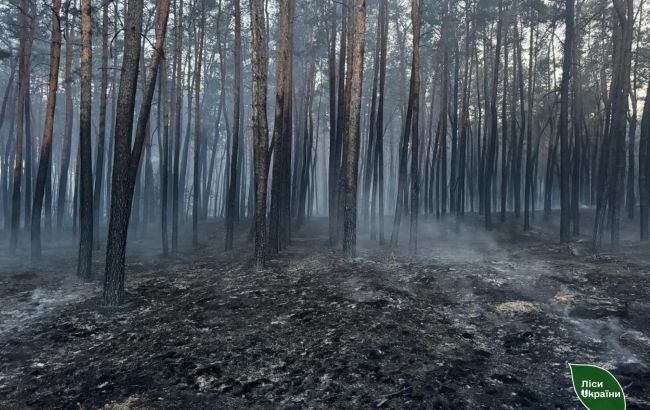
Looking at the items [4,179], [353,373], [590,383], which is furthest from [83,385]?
[4,179]

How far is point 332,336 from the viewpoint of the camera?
6113mm

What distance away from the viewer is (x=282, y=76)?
11.2 metres

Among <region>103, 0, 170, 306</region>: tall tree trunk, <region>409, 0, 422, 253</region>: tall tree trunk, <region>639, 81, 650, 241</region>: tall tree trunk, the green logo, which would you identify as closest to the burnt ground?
the green logo

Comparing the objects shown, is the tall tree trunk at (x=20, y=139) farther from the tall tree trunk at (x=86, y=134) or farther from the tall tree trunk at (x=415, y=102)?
the tall tree trunk at (x=415, y=102)

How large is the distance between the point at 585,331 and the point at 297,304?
15.6 feet

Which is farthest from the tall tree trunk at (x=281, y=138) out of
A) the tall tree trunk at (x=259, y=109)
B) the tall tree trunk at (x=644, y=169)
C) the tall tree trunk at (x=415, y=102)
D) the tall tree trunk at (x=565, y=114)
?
the tall tree trunk at (x=644, y=169)

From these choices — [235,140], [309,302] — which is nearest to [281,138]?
[235,140]

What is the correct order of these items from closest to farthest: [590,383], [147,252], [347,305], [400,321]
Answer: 1. [590,383]
2. [400,321]
3. [347,305]
4. [147,252]

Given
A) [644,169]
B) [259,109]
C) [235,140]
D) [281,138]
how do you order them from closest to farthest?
[259,109], [281,138], [235,140], [644,169]

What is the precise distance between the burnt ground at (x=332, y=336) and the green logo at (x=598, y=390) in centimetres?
47

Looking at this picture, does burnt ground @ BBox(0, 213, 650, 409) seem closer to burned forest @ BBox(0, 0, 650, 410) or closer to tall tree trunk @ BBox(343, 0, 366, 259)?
burned forest @ BBox(0, 0, 650, 410)

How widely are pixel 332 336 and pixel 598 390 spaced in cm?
340

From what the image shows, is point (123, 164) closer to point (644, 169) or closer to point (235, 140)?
point (235, 140)

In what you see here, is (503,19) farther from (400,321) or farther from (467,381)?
(467,381)
